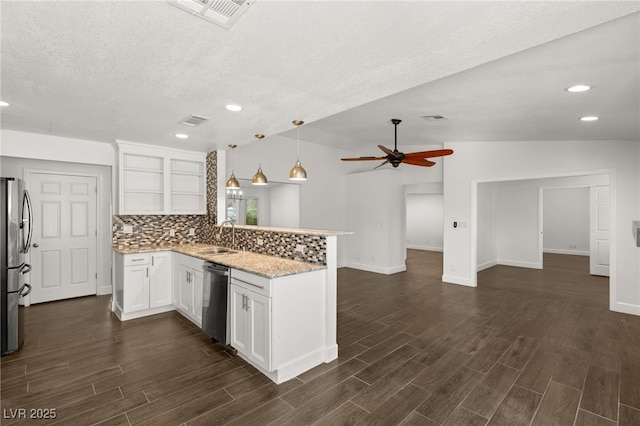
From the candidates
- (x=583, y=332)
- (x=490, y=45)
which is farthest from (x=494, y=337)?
(x=490, y=45)

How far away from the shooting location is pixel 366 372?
9.19 feet

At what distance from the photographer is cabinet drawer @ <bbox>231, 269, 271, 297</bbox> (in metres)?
2.67

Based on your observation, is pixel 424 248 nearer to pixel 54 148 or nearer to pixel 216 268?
pixel 216 268

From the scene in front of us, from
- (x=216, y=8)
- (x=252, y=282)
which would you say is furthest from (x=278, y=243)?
(x=216, y=8)

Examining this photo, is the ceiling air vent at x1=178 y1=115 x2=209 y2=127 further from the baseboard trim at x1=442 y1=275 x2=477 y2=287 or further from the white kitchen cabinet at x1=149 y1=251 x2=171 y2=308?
the baseboard trim at x1=442 y1=275 x2=477 y2=287

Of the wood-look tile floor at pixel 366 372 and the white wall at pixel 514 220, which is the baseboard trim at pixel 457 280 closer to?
the wood-look tile floor at pixel 366 372

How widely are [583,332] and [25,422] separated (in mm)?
5389

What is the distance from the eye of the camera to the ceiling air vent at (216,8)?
58.7 inches

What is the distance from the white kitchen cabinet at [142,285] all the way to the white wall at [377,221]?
4.43 meters

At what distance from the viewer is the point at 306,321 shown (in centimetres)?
289

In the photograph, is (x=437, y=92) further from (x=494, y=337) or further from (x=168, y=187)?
(x=168, y=187)

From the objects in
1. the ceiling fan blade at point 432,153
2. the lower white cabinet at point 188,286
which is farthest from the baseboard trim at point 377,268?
the lower white cabinet at point 188,286

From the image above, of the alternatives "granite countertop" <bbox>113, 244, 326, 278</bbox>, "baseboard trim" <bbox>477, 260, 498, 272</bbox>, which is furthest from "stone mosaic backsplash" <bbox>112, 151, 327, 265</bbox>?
"baseboard trim" <bbox>477, 260, 498, 272</bbox>

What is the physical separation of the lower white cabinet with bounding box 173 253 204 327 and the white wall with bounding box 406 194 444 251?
9.29 meters
